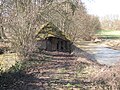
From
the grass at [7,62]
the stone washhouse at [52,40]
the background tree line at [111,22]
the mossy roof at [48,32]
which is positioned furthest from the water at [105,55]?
the background tree line at [111,22]

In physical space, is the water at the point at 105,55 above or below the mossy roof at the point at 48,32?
below

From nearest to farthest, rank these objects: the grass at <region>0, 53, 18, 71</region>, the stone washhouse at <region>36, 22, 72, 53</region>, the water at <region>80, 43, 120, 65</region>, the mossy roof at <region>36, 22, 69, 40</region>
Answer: the grass at <region>0, 53, 18, 71</region> → the mossy roof at <region>36, 22, 69, 40</region> → the stone washhouse at <region>36, 22, 72, 53</region> → the water at <region>80, 43, 120, 65</region>

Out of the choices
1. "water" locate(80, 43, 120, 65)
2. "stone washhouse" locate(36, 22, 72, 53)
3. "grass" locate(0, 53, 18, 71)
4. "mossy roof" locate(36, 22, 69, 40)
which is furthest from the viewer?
"water" locate(80, 43, 120, 65)

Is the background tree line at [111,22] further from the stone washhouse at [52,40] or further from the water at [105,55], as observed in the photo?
the stone washhouse at [52,40]

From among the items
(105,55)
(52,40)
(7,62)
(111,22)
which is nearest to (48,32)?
(52,40)

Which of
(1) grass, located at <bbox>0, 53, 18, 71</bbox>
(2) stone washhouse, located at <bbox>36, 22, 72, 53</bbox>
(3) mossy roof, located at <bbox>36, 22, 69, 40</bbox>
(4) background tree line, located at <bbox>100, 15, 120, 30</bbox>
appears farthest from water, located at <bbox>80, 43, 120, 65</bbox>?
(4) background tree line, located at <bbox>100, 15, 120, 30</bbox>

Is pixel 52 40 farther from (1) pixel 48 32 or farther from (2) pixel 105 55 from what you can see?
(2) pixel 105 55

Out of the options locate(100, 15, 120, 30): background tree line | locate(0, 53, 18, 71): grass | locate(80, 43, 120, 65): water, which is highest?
locate(100, 15, 120, 30): background tree line

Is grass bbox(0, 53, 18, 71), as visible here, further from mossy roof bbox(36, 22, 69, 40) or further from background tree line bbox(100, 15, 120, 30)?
background tree line bbox(100, 15, 120, 30)

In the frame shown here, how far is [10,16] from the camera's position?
687 inches

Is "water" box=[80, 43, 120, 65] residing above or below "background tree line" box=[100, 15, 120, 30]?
below

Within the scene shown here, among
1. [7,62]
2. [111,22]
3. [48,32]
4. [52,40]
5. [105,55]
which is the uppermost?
[111,22]

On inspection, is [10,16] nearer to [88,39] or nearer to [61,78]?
[61,78]

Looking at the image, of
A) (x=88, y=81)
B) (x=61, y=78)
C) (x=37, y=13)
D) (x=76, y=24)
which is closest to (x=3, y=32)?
(x=37, y=13)
